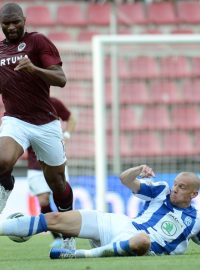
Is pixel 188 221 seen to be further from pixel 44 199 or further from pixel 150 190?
pixel 44 199

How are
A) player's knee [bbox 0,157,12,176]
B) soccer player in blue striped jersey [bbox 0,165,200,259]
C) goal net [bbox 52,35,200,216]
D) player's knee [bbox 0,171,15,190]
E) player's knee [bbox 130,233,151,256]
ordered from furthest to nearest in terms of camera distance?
1. goal net [bbox 52,35,200,216]
2. player's knee [bbox 0,171,15,190]
3. player's knee [bbox 0,157,12,176]
4. soccer player in blue striped jersey [bbox 0,165,200,259]
5. player's knee [bbox 130,233,151,256]

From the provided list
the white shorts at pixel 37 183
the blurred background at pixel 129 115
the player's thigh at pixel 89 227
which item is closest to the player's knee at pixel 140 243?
the player's thigh at pixel 89 227

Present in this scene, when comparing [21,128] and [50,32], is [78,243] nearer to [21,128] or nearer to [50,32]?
[21,128]

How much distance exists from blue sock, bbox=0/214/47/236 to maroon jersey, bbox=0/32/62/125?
1.39m

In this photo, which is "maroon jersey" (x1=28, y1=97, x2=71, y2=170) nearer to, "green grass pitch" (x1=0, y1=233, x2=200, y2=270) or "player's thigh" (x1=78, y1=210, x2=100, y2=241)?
"green grass pitch" (x1=0, y1=233, x2=200, y2=270)

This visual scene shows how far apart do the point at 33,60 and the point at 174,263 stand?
8.39 feet

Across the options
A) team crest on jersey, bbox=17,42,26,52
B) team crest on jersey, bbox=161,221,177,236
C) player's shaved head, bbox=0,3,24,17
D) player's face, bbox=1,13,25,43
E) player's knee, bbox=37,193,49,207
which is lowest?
player's knee, bbox=37,193,49,207

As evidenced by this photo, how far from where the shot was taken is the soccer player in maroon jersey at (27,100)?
8086 millimetres

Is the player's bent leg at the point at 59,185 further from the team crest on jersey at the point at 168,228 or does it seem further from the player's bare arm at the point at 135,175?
the team crest on jersey at the point at 168,228

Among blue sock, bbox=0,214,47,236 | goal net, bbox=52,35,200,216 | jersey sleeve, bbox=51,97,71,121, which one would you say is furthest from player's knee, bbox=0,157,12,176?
goal net, bbox=52,35,200,216

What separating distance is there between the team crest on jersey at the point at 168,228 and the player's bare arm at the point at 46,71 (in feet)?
5.36

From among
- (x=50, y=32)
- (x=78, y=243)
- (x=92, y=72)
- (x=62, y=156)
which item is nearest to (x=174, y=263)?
(x=62, y=156)

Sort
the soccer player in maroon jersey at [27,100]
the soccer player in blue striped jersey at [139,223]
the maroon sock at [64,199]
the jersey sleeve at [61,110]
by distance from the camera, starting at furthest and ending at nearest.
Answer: the jersey sleeve at [61,110] → the maroon sock at [64,199] → the soccer player in maroon jersey at [27,100] → the soccer player in blue striped jersey at [139,223]

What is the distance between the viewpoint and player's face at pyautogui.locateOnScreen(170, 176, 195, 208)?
7223mm
